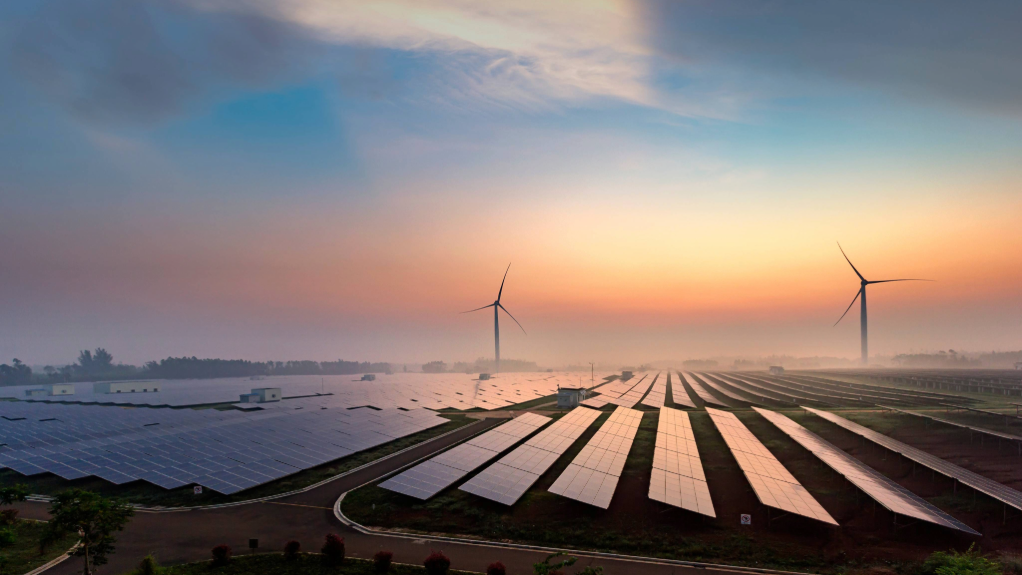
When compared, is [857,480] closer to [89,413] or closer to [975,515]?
[975,515]

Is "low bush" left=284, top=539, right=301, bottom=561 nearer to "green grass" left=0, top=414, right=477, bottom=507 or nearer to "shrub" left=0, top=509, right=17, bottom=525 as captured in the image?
"green grass" left=0, top=414, right=477, bottom=507

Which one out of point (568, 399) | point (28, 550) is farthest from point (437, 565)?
point (568, 399)

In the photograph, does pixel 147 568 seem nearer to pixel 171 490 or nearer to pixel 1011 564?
pixel 171 490

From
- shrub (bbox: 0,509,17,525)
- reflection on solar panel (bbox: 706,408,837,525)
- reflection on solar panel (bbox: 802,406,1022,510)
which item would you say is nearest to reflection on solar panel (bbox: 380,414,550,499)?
reflection on solar panel (bbox: 706,408,837,525)

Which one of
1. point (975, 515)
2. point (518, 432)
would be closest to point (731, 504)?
point (975, 515)

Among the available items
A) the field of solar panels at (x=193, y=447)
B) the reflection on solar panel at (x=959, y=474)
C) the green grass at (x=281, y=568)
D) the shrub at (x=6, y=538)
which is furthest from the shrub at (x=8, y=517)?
the reflection on solar panel at (x=959, y=474)

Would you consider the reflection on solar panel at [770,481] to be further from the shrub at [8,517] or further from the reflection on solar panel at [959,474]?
the shrub at [8,517]
